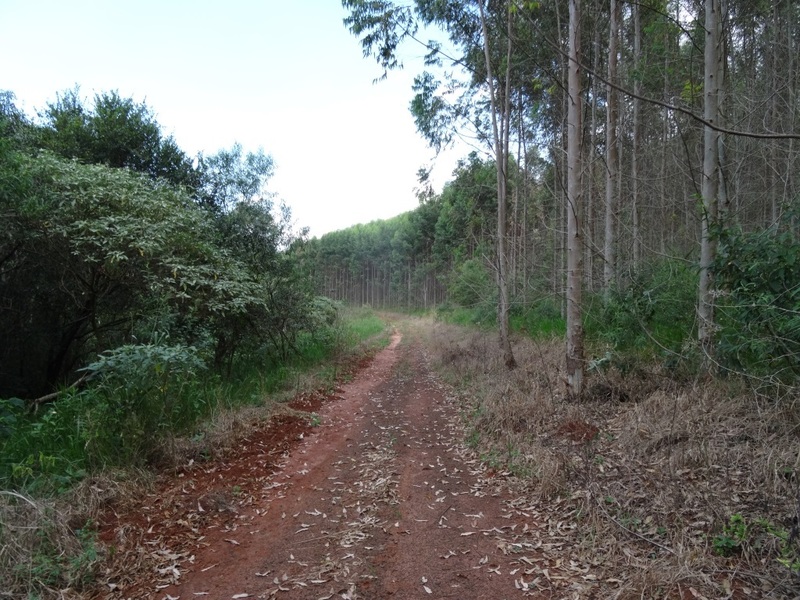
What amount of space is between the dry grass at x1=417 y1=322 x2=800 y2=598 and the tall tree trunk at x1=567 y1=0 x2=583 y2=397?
43 cm

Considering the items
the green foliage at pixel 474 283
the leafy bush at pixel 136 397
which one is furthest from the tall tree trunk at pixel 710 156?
the green foliage at pixel 474 283

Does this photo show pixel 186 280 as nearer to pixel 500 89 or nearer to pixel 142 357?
pixel 142 357

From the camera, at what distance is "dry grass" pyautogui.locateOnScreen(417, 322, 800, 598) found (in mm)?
2805

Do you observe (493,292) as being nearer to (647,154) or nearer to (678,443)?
(647,154)

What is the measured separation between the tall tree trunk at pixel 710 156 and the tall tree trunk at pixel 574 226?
1490 millimetres

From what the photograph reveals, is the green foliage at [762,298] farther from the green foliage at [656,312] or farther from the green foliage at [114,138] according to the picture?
the green foliage at [114,138]

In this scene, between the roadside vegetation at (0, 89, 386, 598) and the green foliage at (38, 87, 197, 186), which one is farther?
the green foliage at (38, 87, 197, 186)

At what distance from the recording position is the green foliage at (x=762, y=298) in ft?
13.3

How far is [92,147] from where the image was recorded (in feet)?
34.6

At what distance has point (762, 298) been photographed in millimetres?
3959

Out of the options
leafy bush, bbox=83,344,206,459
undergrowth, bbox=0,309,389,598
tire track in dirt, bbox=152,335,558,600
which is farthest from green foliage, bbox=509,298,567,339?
leafy bush, bbox=83,344,206,459

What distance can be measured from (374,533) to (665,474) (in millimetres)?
2665

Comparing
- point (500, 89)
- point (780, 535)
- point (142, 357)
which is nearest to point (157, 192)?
point (142, 357)

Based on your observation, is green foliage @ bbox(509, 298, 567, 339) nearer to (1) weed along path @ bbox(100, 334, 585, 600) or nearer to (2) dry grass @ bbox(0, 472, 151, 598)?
(1) weed along path @ bbox(100, 334, 585, 600)
